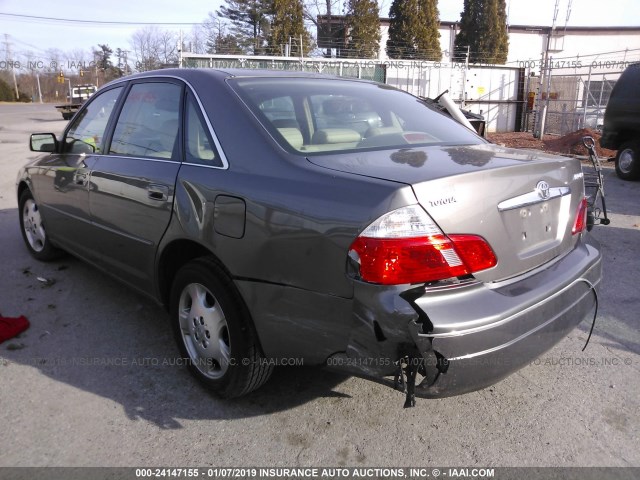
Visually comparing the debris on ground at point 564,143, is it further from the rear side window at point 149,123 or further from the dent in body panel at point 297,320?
the dent in body panel at point 297,320

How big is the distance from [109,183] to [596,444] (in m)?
3.09

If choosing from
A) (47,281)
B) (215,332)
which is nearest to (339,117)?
(215,332)

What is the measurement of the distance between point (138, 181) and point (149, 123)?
0.43m

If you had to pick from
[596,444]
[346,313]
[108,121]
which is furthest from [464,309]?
[108,121]

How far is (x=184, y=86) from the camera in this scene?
296cm

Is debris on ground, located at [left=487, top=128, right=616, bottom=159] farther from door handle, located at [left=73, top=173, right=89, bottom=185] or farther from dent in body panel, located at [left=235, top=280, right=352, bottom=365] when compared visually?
dent in body panel, located at [left=235, top=280, right=352, bottom=365]

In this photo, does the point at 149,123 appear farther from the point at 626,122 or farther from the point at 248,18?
the point at 248,18

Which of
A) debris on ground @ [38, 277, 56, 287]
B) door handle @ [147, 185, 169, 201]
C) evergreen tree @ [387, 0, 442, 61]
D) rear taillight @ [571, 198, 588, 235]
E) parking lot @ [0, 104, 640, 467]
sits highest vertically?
evergreen tree @ [387, 0, 442, 61]

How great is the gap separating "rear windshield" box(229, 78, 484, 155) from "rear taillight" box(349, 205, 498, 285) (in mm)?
664

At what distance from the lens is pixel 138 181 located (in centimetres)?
307

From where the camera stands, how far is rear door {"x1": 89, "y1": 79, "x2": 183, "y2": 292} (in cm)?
293

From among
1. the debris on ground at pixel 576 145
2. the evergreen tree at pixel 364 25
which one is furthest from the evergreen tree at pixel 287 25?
the debris on ground at pixel 576 145

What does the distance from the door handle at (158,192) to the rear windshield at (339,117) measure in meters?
0.66

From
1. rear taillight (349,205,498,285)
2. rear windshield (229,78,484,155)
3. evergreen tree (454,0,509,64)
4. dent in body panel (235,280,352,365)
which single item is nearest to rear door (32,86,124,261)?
rear windshield (229,78,484,155)
